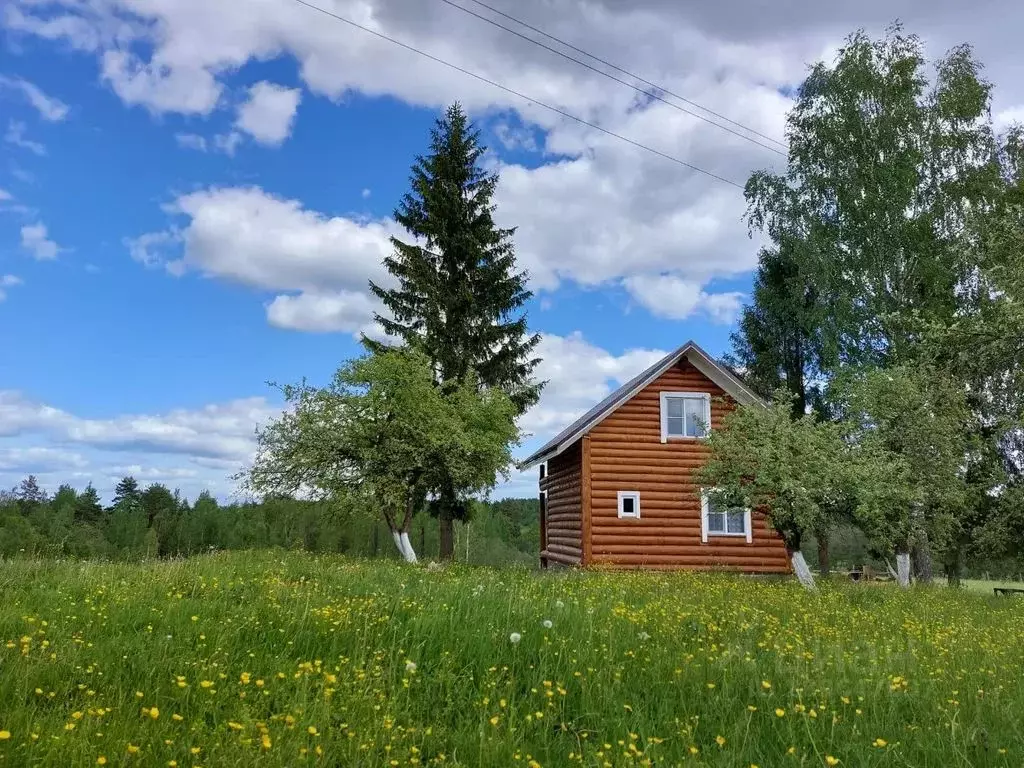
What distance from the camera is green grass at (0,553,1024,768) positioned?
454 centimetres

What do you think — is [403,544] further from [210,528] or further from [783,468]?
[210,528]

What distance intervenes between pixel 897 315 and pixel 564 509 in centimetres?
1353

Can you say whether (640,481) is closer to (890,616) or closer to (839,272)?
(839,272)

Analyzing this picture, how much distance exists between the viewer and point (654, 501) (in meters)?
24.5

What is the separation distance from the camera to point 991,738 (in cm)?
533

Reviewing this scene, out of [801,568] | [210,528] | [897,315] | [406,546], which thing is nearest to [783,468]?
[801,568]

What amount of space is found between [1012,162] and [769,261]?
9361 mm

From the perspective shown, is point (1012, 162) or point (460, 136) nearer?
point (1012, 162)

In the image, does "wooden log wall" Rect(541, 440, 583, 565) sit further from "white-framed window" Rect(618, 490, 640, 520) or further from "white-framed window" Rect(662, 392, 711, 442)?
"white-framed window" Rect(662, 392, 711, 442)

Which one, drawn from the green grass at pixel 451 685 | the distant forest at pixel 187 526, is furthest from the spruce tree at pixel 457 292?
the distant forest at pixel 187 526

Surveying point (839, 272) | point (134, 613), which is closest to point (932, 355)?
point (839, 272)

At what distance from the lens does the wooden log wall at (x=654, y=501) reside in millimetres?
24094

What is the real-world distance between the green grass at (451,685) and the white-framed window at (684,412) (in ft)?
51.8

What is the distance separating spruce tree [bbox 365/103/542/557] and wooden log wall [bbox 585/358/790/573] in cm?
443
